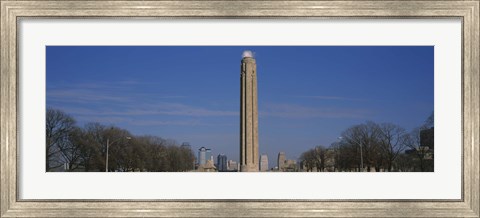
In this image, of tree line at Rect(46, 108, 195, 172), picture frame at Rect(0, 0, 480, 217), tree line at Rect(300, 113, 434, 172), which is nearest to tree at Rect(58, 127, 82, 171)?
tree line at Rect(46, 108, 195, 172)

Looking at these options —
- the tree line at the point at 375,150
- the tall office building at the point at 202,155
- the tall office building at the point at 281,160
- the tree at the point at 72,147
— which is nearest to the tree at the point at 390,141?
the tree line at the point at 375,150

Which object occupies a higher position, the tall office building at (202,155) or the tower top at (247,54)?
the tower top at (247,54)

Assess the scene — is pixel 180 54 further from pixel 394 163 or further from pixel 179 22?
pixel 394 163

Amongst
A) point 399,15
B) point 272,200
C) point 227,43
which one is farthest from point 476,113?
point 227,43

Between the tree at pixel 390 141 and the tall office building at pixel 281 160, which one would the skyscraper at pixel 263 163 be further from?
the tree at pixel 390 141

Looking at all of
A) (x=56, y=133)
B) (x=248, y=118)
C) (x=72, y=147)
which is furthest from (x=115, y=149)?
(x=248, y=118)

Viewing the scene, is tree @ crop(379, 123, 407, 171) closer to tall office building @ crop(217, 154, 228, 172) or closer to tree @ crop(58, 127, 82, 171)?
tall office building @ crop(217, 154, 228, 172)
